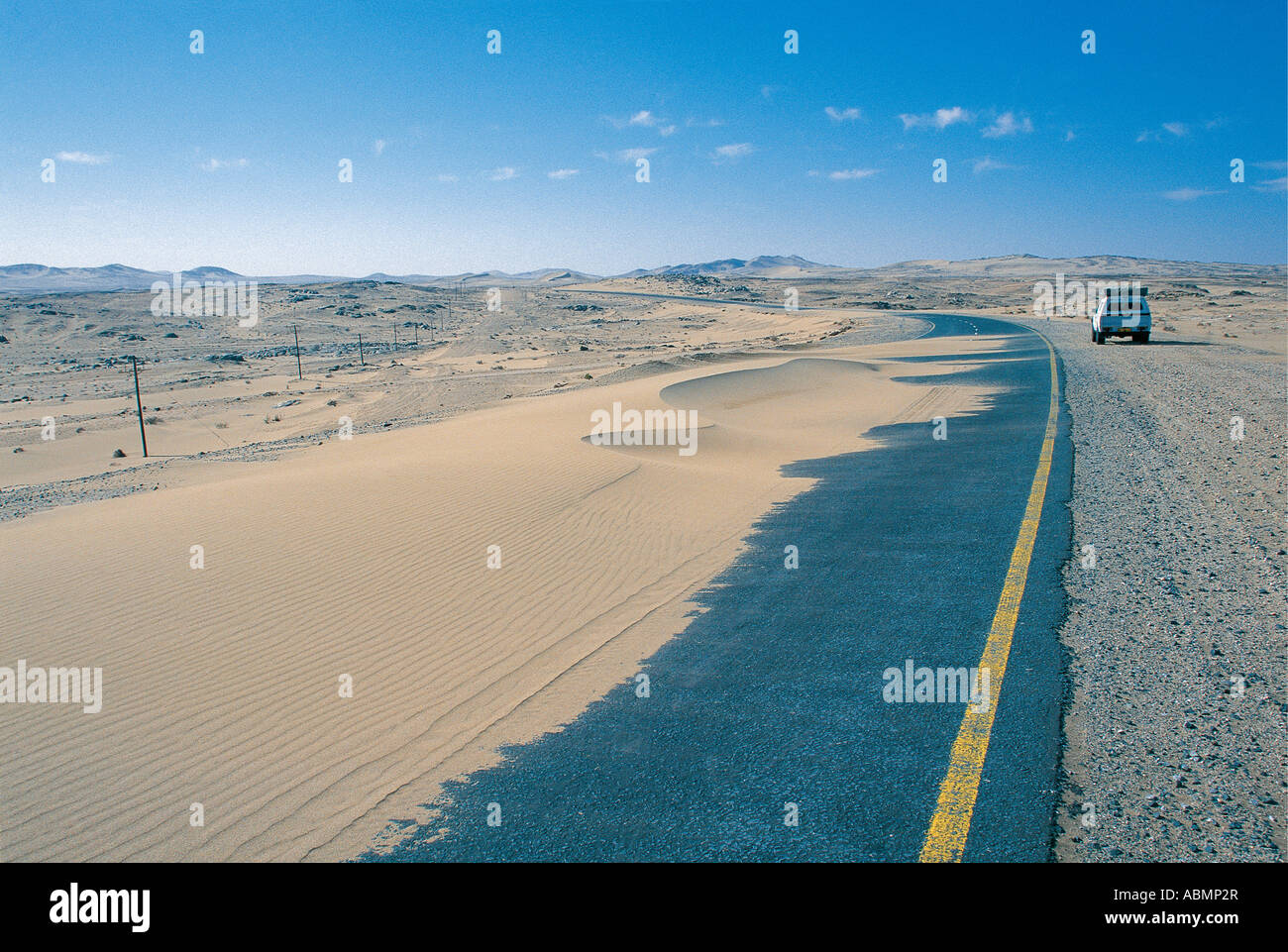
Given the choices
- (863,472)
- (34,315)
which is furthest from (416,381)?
(34,315)

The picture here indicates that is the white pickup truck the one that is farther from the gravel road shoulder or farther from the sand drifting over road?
the sand drifting over road

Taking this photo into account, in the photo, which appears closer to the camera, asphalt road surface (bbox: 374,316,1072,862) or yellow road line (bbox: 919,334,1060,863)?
yellow road line (bbox: 919,334,1060,863)

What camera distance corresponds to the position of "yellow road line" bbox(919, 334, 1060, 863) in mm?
3500

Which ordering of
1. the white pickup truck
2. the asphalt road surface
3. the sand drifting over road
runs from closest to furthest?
the asphalt road surface → the sand drifting over road → the white pickup truck

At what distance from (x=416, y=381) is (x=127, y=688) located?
28.5 m

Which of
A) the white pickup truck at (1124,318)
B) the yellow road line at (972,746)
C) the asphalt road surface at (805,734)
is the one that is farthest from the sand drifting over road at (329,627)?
the white pickup truck at (1124,318)

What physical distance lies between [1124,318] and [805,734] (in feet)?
102

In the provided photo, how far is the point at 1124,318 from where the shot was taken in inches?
1154

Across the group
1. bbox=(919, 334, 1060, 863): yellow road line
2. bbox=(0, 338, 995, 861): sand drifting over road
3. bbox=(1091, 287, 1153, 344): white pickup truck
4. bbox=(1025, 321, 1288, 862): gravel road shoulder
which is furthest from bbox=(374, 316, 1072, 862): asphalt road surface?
bbox=(1091, 287, 1153, 344): white pickup truck

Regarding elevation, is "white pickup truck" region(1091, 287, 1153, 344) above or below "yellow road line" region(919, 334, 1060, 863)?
above

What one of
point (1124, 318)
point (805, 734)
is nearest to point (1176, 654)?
point (805, 734)

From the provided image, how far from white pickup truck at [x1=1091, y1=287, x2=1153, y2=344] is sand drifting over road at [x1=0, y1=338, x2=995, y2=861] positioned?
23.7 metres

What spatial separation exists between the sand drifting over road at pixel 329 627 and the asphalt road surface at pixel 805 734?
16.8 inches

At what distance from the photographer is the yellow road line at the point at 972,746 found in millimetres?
3500
